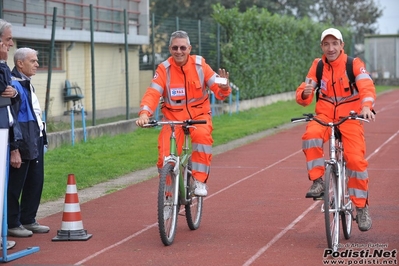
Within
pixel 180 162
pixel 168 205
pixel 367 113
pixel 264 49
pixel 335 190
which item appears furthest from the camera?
pixel 264 49

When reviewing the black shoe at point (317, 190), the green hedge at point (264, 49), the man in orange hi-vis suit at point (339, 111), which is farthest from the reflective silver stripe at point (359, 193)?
the green hedge at point (264, 49)

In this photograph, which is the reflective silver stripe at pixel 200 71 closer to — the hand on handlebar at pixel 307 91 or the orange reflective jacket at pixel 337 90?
the orange reflective jacket at pixel 337 90

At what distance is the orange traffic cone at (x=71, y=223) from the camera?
9.12m

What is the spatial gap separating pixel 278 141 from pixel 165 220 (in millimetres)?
11510

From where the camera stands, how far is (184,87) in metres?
9.38

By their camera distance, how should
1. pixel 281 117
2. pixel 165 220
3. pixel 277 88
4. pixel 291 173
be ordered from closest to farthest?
1. pixel 165 220
2. pixel 291 173
3. pixel 281 117
4. pixel 277 88

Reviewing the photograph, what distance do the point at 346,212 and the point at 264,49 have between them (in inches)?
947

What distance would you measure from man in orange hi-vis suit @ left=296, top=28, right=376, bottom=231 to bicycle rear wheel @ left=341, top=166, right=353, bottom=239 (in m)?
0.05

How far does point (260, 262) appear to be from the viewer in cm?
792

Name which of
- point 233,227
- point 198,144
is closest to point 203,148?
point 198,144

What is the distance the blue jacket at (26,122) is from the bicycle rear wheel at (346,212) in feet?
9.83

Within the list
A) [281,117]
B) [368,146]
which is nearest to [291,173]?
[368,146]

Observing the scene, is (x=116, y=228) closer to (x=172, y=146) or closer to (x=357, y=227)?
(x=172, y=146)

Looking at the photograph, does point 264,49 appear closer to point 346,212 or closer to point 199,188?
point 199,188
